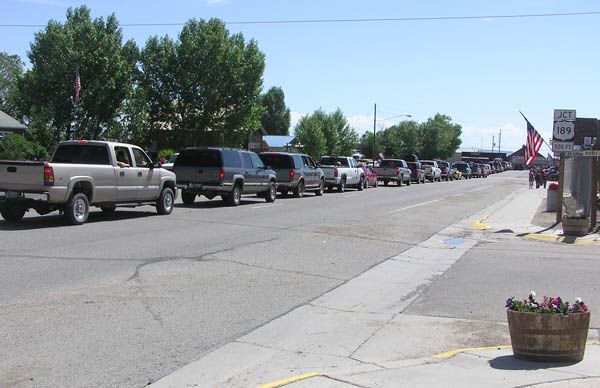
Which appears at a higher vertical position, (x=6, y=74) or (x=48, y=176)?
(x=6, y=74)

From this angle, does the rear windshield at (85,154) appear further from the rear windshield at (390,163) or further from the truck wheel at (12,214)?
the rear windshield at (390,163)

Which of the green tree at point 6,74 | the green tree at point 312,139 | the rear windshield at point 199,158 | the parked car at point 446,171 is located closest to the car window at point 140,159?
the rear windshield at point 199,158

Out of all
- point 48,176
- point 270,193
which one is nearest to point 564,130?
point 270,193

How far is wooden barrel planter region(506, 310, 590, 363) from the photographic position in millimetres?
5742

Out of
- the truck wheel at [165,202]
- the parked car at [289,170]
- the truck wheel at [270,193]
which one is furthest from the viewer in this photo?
the parked car at [289,170]

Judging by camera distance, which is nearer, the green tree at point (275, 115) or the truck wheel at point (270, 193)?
the truck wheel at point (270, 193)

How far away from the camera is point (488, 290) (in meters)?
9.66

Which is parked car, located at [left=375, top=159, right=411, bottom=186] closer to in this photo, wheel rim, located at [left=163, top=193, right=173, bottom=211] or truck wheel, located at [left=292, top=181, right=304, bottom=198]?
truck wheel, located at [left=292, top=181, right=304, bottom=198]

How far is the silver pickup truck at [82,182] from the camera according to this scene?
585 inches

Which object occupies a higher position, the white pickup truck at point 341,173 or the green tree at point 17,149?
the green tree at point 17,149

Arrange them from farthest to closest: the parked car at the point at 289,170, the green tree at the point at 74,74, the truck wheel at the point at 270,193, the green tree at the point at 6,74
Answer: the green tree at the point at 6,74, the green tree at the point at 74,74, the parked car at the point at 289,170, the truck wheel at the point at 270,193

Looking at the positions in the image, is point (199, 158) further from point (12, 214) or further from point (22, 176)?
point (22, 176)

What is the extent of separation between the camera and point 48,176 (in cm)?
1470

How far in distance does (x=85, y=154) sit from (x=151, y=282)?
8619 millimetres
